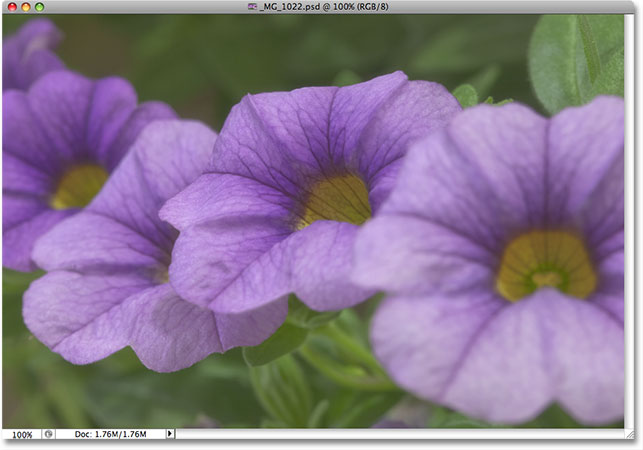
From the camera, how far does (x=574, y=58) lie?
26.7 inches

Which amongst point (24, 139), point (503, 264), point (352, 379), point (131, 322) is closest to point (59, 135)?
point (24, 139)

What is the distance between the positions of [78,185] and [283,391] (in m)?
0.30

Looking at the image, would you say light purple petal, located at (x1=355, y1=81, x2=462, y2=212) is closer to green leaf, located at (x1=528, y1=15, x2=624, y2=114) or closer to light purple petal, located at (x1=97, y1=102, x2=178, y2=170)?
green leaf, located at (x1=528, y1=15, x2=624, y2=114)

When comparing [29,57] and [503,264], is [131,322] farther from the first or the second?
[29,57]

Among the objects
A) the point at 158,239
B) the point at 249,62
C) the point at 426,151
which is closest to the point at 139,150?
the point at 158,239

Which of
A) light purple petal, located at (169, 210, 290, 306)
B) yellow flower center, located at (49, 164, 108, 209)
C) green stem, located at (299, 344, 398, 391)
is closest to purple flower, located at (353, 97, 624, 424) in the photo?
light purple petal, located at (169, 210, 290, 306)

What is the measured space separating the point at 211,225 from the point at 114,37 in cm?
109

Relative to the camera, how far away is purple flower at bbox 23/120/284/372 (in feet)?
1.82

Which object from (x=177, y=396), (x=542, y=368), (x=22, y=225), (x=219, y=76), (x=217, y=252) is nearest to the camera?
(x=542, y=368)

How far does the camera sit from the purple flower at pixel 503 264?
39cm

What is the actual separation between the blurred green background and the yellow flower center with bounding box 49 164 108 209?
137mm

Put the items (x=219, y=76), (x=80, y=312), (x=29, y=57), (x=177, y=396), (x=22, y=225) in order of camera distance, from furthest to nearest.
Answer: (x=219, y=76)
(x=177, y=396)
(x=29, y=57)
(x=22, y=225)
(x=80, y=312)

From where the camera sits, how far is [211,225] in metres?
0.51
